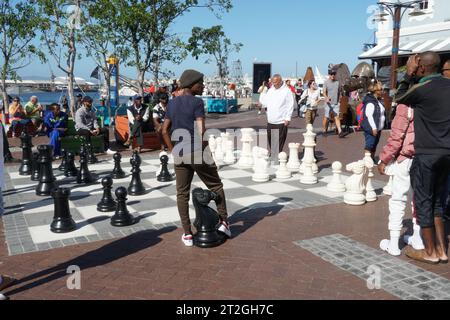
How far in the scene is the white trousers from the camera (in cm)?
397

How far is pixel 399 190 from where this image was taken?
3.99 metres

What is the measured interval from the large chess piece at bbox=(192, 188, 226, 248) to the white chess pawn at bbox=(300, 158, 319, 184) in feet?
10.3

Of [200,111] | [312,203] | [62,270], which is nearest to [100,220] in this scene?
[62,270]

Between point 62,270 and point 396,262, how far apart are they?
10.2 ft

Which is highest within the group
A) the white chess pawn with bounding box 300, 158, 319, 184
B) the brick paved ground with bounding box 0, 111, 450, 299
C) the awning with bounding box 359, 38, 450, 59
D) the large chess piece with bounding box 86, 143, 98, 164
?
the awning with bounding box 359, 38, 450, 59

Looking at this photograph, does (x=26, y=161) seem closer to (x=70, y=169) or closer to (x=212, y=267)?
Answer: (x=70, y=169)

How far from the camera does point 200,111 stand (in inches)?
167

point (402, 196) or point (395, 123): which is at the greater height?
point (395, 123)

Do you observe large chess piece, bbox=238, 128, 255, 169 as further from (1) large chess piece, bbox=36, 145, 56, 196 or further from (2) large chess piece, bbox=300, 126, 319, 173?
(1) large chess piece, bbox=36, 145, 56, 196

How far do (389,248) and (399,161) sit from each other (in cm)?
87

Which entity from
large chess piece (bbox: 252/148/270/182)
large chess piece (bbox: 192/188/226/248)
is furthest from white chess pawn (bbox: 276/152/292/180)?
large chess piece (bbox: 192/188/226/248)

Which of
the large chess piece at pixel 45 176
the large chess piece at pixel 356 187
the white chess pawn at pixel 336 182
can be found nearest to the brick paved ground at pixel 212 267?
the large chess piece at pixel 356 187

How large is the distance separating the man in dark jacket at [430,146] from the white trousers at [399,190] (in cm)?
13
